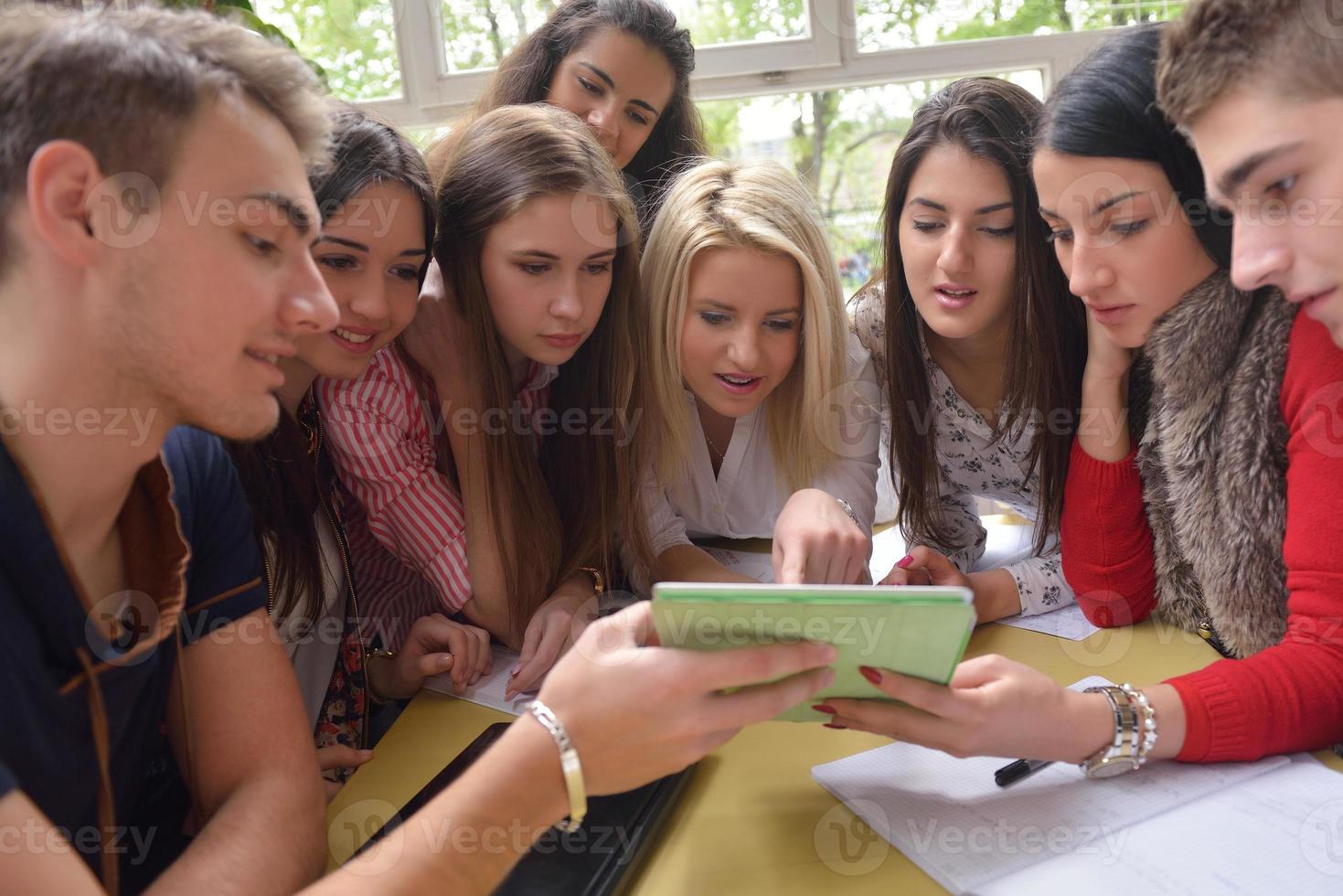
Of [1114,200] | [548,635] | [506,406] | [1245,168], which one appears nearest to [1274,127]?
[1245,168]

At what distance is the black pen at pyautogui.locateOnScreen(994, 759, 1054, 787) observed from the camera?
0.97 meters

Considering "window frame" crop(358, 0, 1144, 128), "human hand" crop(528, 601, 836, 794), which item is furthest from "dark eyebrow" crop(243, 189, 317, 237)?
"window frame" crop(358, 0, 1144, 128)

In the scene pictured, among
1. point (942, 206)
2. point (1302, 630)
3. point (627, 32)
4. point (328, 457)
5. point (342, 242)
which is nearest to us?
point (1302, 630)

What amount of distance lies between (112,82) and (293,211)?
18 cm

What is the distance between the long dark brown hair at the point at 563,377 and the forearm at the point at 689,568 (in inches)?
1.4

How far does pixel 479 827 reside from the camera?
84 centimetres

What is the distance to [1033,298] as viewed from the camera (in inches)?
63.1

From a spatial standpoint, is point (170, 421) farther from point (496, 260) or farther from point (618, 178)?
point (618, 178)

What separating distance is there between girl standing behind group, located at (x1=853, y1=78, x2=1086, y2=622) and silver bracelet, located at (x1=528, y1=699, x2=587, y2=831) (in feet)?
2.38

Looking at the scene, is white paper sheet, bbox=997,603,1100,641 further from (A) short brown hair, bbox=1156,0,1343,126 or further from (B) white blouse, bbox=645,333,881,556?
(A) short brown hair, bbox=1156,0,1343,126

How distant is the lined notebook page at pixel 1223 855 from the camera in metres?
0.80

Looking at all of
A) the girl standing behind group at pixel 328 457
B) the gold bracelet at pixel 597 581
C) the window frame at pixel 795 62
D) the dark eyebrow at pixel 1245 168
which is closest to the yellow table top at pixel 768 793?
the girl standing behind group at pixel 328 457

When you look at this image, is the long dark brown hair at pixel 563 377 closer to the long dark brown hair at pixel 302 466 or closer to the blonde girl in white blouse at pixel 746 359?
the blonde girl in white blouse at pixel 746 359

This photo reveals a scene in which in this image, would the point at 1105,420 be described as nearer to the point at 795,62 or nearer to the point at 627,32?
the point at 627,32
